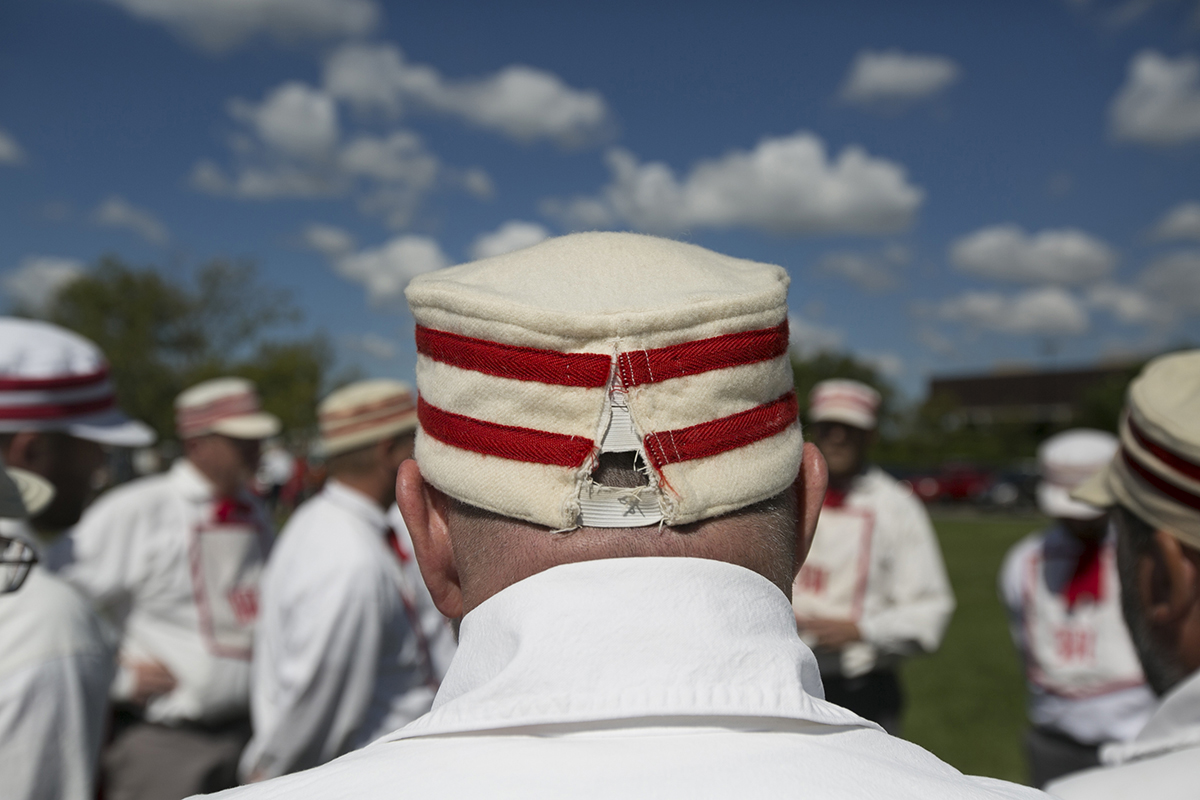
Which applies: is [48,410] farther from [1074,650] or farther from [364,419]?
[1074,650]

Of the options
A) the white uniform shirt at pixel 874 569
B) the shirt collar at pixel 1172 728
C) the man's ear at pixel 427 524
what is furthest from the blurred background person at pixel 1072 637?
the man's ear at pixel 427 524

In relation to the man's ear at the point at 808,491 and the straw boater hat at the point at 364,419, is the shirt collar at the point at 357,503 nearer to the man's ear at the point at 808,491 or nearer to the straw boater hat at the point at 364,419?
the straw boater hat at the point at 364,419

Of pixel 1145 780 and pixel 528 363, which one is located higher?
pixel 528 363

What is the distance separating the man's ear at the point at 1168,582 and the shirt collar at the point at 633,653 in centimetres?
120

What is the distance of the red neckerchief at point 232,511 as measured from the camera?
446cm

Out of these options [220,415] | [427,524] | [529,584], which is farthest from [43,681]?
[220,415]

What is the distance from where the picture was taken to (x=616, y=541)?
1000mm

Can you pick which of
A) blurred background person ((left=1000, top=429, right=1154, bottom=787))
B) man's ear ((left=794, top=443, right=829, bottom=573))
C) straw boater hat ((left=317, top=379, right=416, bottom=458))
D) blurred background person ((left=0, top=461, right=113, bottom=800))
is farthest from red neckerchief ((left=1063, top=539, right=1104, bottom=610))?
blurred background person ((left=0, top=461, right=113, bottom=800))

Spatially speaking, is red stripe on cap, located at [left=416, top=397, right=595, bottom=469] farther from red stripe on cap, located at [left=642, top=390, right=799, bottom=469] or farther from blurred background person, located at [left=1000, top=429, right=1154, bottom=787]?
blurred background person, located at [left=1000, top=429, right=1154, bottom=787]

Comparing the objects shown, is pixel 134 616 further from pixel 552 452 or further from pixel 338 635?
pixel 552 452

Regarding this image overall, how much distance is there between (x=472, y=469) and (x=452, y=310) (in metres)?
0.20

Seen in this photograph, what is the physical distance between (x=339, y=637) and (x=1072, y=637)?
3.51 meters

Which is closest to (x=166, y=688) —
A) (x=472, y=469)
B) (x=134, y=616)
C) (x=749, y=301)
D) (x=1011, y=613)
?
(x=134, y=616)

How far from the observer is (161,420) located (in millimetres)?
34406
